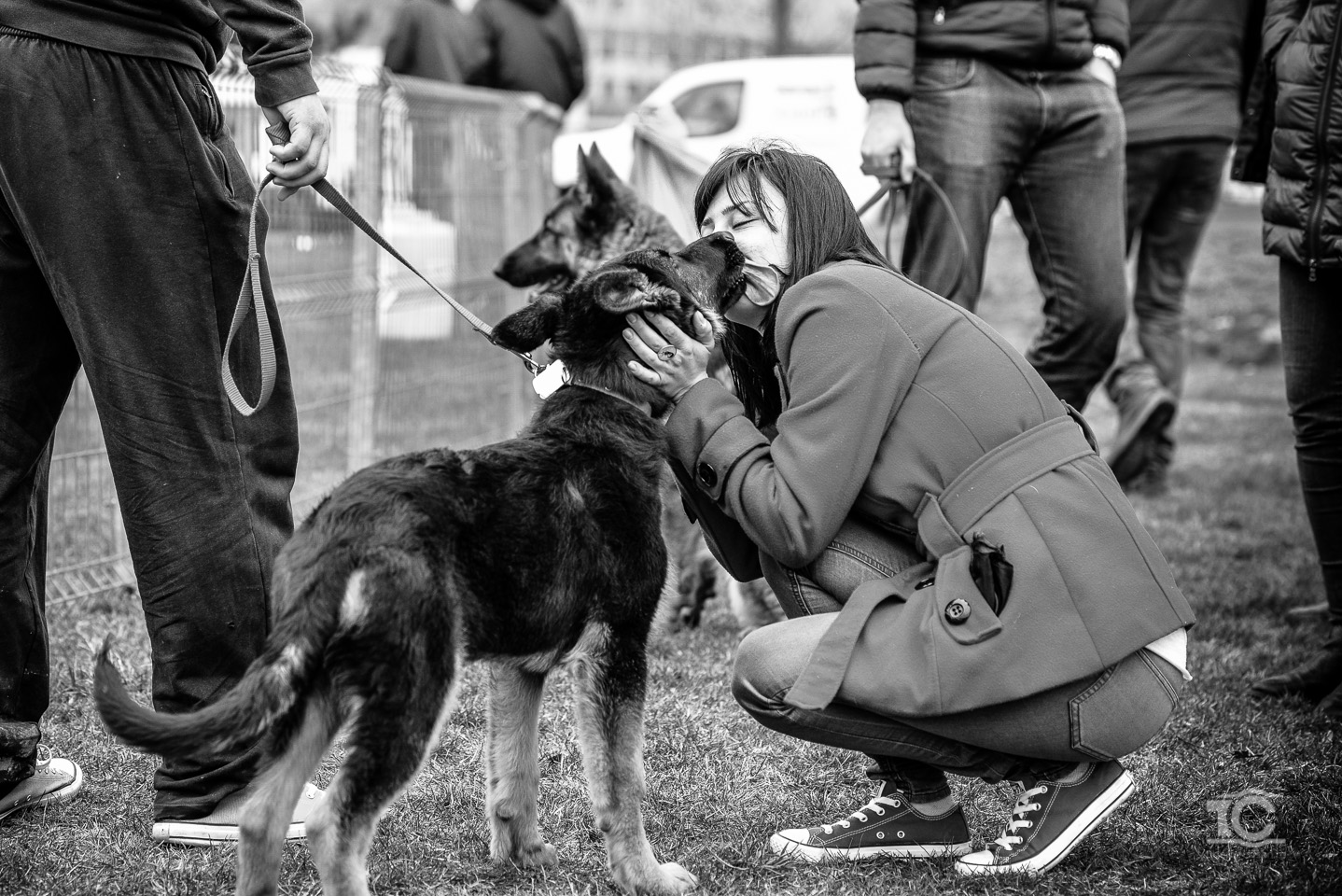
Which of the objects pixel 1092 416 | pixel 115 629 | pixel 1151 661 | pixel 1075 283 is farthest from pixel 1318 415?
pixel 1092 416

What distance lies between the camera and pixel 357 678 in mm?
2316

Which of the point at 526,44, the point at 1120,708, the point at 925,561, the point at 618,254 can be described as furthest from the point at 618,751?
the point at 526,44

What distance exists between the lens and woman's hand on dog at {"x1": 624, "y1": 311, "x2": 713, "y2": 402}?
290cm

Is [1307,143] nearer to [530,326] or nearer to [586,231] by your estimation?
[530,326]

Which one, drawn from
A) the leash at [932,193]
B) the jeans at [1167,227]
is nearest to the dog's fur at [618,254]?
the leash at [932,193]

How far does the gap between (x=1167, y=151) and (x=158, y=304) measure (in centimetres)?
590

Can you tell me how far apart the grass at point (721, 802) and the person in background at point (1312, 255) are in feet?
1.01

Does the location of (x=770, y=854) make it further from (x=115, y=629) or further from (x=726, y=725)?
(x=115, y=629)

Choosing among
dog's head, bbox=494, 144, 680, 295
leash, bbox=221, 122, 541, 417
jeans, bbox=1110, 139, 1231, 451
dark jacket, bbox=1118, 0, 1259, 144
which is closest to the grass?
leash, bbox=221, 122, 541, 417

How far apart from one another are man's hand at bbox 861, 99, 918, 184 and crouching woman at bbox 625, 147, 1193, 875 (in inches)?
48.4

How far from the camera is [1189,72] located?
7.06 metres

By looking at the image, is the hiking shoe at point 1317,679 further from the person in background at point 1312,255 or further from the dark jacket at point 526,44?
the dark jacket at point 526,44

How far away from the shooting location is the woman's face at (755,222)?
3068mm

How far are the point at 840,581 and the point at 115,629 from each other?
2.89 m
